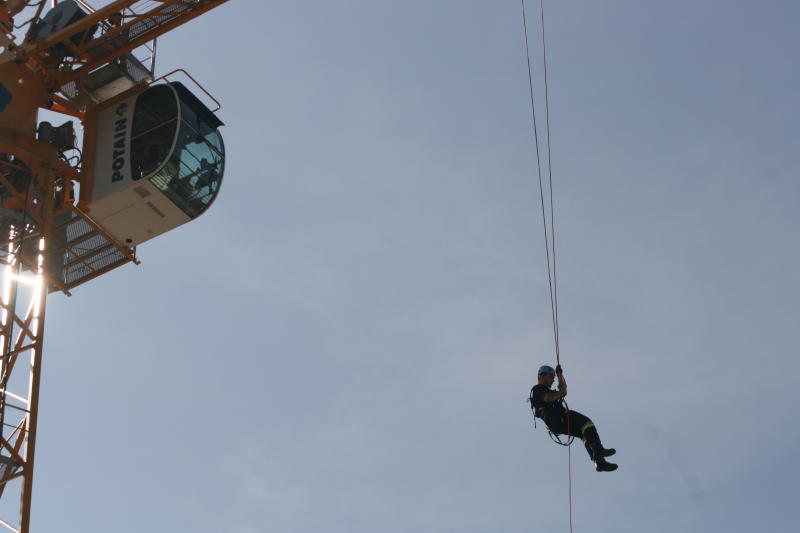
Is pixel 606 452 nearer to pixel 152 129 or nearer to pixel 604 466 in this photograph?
pixel 604 466

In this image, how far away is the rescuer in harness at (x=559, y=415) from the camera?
20.0m

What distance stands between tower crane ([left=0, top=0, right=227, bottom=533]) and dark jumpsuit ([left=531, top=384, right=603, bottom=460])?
9.44m

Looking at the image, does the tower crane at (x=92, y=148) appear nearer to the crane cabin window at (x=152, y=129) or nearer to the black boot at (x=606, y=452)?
the crane cabin window at (x=152, y=129)

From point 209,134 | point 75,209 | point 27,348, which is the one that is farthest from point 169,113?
point 27,348

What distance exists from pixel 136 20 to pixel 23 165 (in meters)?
3.79

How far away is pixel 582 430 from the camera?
2023cm

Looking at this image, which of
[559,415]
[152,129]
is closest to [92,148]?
[152,129]

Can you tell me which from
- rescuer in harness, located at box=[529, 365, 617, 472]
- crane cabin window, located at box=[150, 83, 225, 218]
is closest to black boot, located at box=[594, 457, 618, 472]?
rescuer in harness, located at box=[529, 365, 617, 472]

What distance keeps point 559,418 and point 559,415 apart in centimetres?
5

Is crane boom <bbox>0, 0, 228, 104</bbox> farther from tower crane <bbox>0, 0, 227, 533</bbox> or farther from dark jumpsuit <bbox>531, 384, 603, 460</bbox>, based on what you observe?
dark jumpsuit <bbox>531, 384, 603, 460</bbox>

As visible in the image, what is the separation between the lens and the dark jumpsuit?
20234mm

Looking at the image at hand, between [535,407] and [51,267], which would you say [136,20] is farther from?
[535,407]

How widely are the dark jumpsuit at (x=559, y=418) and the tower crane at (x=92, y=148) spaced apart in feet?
31.0

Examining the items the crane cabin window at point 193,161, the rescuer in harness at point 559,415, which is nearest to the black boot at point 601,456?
the rescuer in harness at point 559,415
